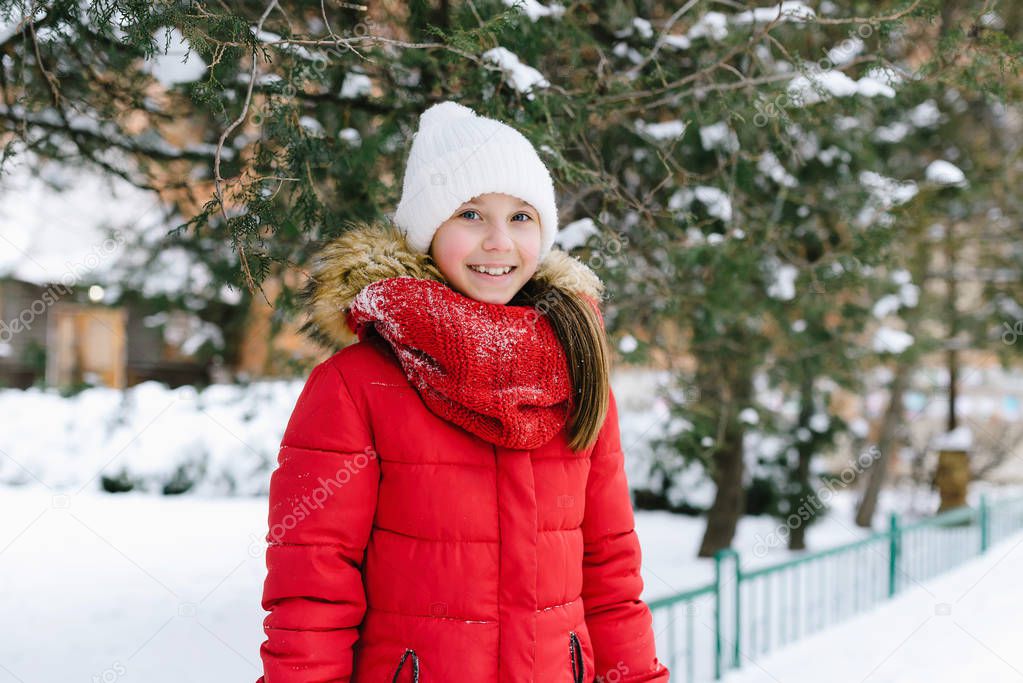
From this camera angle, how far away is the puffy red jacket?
1.52 metres

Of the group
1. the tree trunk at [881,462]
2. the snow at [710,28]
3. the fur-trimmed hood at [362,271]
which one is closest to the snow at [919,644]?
the snow at [710,28]

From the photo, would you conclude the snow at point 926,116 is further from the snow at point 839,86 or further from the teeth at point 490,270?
the teeth at point 490,270

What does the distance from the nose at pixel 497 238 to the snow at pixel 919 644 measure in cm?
358

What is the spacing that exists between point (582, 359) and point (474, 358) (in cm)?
27

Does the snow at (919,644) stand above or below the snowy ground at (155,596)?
below

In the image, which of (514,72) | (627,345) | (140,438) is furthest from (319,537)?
(140,438)

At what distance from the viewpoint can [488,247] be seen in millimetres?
1825

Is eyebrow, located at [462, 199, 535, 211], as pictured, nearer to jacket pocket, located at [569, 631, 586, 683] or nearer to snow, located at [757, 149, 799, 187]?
jacket pocket, located at [569, 631, 586, 683]

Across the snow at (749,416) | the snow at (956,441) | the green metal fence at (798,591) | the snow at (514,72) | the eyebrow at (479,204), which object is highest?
the snow at (514,72)

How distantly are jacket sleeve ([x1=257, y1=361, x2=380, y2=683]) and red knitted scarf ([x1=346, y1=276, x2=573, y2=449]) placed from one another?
0.16 m

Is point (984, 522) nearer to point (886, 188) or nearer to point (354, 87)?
point (886, 188)

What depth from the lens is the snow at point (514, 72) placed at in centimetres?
265

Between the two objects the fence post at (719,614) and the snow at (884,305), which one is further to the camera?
the snow at (884,305)

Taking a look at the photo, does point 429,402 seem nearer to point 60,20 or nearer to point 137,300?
point 60,20
